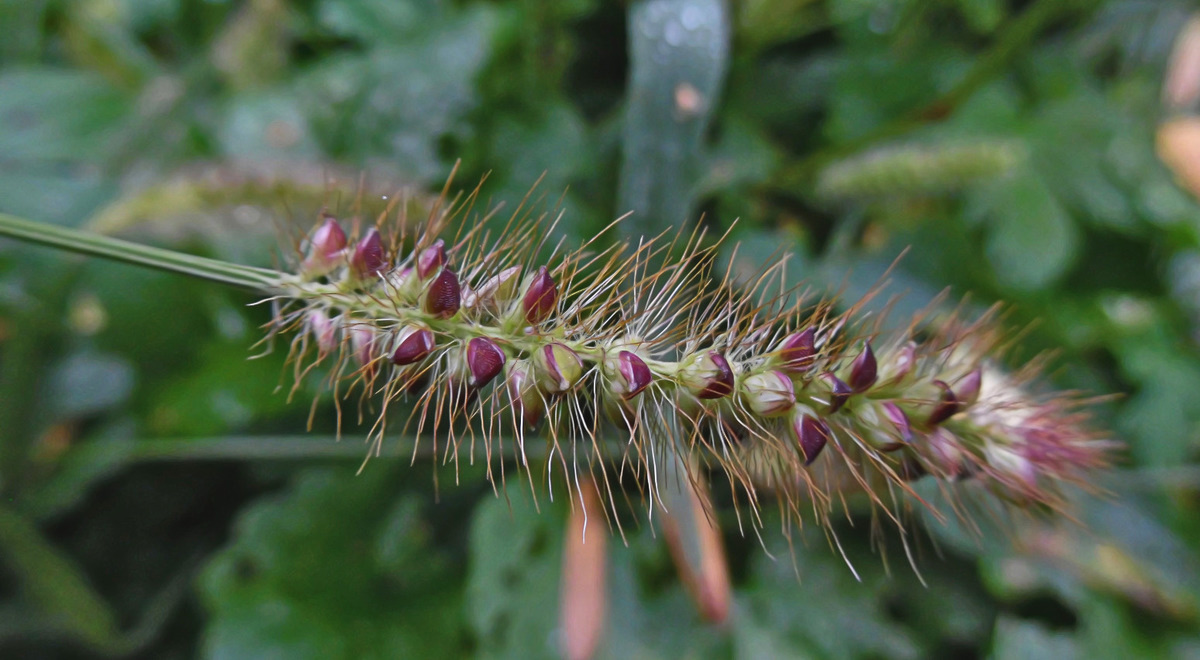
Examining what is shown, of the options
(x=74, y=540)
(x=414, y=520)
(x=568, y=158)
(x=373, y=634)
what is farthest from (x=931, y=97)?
(x=74, y=540)

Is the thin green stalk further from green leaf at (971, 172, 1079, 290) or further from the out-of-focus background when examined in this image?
green leaf at (971, 172, 1079, 290)

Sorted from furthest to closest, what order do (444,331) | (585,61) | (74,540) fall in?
(585,61)
(74,540)
(444,331)

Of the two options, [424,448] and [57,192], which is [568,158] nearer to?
[424,448]

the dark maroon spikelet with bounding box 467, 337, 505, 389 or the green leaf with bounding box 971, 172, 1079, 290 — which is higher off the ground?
the green leaf with bounding box 971, 172, 1079, 290

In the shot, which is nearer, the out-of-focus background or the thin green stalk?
the thin green stalk

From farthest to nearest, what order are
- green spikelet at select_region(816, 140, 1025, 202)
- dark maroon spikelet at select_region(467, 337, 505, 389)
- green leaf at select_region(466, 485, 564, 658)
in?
green spikelet at select_region(816, 140, 1025, 202)
green leaf at select_region(466, 485, 564, 658)
dark maroon spikelet at select_region(467, 337, 505, 389)

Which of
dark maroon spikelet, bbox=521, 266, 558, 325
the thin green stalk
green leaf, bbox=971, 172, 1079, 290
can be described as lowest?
dark maroon spikelet, bbox=521, 266, 558, 325

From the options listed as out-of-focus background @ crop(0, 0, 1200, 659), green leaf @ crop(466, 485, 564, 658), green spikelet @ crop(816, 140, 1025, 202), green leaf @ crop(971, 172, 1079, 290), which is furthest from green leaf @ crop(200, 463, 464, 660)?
green leaf @ crop(971, 172, 1079, 290)
